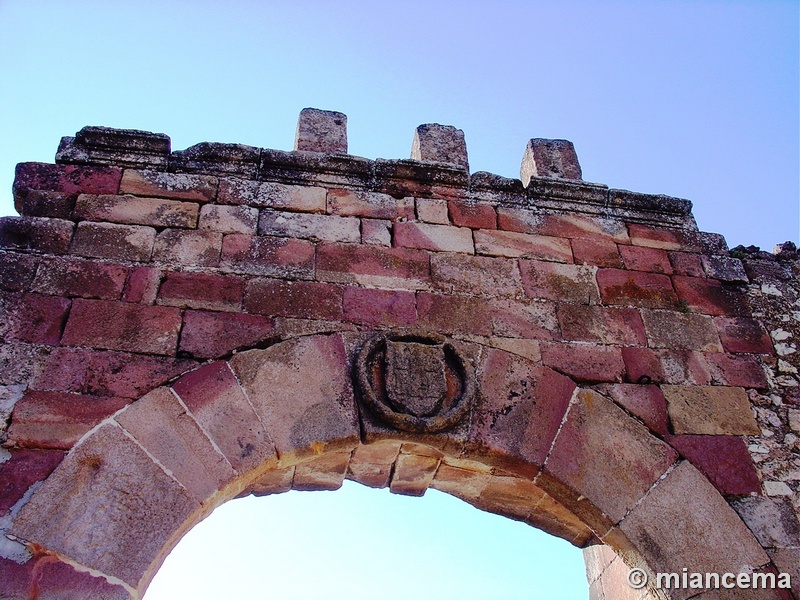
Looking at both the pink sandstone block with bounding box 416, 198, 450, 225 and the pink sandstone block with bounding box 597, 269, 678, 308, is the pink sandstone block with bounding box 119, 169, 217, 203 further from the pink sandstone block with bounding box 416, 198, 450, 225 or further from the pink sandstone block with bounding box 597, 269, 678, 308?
the pink sandstone block with bounding box 597, 269, 678, 308

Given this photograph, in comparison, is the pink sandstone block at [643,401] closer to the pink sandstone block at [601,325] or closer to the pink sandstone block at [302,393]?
the pink sandstone block at [601,325]

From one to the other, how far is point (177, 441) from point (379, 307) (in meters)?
1.18

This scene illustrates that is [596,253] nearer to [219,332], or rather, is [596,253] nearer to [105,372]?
[219,332]

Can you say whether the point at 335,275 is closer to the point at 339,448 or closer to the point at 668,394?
the point at 339,448

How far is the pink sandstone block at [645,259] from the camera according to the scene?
13.6 ft

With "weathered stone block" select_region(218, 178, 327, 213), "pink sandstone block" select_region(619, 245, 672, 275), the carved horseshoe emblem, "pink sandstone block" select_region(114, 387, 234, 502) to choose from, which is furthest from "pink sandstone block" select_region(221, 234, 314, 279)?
"pink sandstone block" select_region(619, 245, 672, 275)

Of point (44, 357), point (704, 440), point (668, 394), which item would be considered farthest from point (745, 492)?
point (44, 357)

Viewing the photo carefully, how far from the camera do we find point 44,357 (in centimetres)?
310

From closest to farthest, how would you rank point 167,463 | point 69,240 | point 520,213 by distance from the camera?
point 167,463 → point 69,240 → point 520,213

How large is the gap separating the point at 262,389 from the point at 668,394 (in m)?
2.03

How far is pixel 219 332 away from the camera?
332 centimetres

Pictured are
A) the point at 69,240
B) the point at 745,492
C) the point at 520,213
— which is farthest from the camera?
the point at 520,213

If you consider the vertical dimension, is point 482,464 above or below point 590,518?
above

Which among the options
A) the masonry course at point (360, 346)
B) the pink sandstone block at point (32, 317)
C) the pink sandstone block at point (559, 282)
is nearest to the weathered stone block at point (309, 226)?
the masonry course at point (360, 346)
